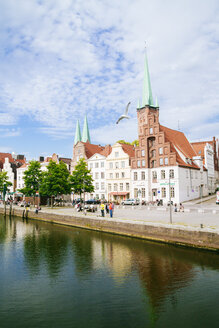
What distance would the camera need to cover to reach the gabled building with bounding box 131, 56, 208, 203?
178ft

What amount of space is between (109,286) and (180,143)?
177 feet

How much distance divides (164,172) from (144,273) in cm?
4142

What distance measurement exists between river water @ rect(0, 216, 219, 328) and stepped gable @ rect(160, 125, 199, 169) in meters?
36.7

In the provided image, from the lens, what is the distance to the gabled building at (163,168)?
5434 cm

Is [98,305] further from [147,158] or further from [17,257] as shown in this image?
[147,158]

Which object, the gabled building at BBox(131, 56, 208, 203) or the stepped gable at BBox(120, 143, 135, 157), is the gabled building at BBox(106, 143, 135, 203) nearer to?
the stepped gable at BBox(120, 143, 135, 157)

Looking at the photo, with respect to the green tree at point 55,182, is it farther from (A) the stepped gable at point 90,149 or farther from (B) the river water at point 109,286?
(B) the river water at point 109,286

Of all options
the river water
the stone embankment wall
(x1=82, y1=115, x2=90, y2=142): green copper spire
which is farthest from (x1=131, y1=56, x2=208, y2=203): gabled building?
(x1=82, y1=115, x2=90, y2=142): green copper spire

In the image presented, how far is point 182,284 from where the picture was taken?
551 inches

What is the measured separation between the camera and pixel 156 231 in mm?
23516

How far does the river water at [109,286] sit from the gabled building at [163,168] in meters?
32.7

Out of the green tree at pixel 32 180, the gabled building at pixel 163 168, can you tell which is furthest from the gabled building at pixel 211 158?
the green tree at pixel 32 180

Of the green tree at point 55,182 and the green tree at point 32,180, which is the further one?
the green tree at point 32,180

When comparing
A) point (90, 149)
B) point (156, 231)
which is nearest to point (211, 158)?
point (90, 149)
